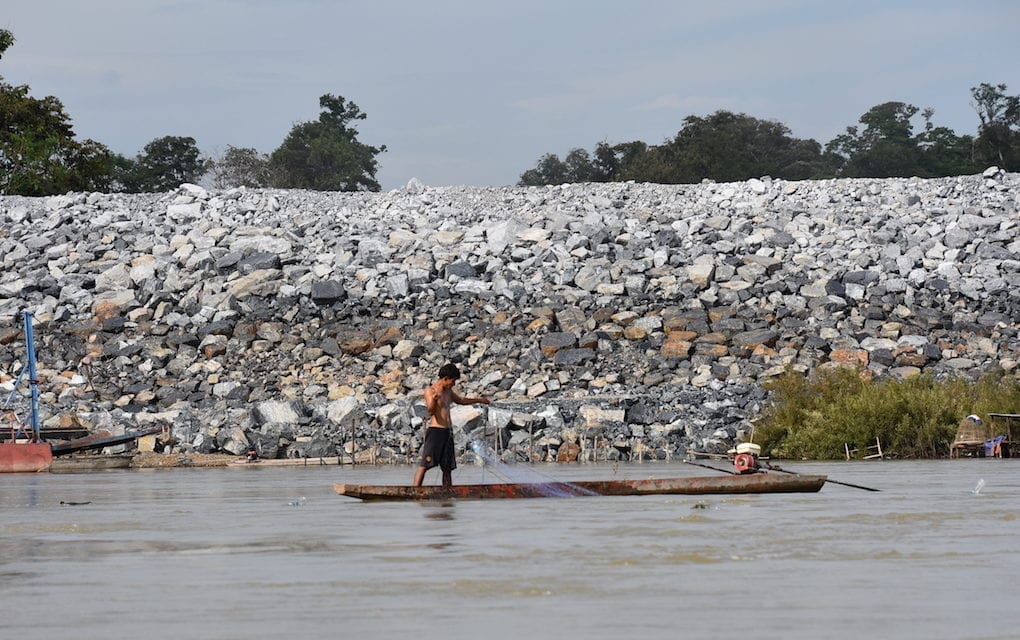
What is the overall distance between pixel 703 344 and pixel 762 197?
13.2m

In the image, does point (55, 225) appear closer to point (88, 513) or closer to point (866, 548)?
point (88, 513)

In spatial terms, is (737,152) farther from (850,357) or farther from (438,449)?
(438,449)

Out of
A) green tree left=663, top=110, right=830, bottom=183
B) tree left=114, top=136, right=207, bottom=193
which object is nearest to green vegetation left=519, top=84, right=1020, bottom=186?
green tree left=663, top=110, right=830, bottom=183

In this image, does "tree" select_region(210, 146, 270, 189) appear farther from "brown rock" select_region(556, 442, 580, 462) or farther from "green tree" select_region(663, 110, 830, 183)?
"brown rock" select_region(556, 442, 580, 462)

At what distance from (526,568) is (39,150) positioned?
54260 mm

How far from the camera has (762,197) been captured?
171ft

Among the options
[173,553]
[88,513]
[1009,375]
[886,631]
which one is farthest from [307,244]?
[886,631]

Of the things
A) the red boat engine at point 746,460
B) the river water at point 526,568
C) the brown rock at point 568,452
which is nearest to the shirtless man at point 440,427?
the river water at point 526,568

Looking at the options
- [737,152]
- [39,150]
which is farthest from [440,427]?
[737,152]

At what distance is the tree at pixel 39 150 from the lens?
60969 millimetres

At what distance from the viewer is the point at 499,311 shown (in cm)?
4169

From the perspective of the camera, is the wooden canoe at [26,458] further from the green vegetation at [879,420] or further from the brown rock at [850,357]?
the brown rock at [850,357]

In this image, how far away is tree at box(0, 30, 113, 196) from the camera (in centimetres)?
6097

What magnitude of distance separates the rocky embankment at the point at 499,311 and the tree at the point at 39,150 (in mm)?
9355
